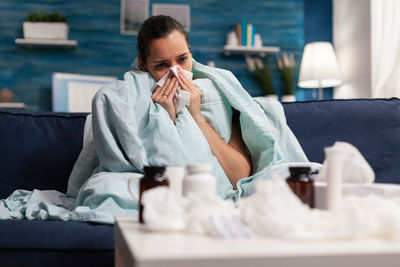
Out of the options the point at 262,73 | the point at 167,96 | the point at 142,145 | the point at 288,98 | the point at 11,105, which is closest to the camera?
the point at 142,145

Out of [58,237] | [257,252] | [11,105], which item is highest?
[11,105]

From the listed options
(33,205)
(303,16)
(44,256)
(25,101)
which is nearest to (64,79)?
(25,101)

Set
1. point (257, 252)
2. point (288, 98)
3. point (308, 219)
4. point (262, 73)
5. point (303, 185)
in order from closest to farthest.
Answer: point (257, 252) < point (308, 219) < point (303, 185) < point (288, 98) < point (262, 73)

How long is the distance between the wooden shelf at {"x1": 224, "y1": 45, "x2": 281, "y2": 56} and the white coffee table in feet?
12.6

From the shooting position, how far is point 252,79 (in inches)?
184

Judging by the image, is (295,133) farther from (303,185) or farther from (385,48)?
(385,48)

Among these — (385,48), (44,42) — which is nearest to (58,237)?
(385,48)

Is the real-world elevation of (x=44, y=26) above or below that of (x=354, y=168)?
above

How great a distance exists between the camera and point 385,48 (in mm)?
3324

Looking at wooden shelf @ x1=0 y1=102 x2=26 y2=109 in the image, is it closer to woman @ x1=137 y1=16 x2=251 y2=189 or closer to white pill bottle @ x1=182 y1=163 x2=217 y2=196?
woman @ x1=137 y1=16 x2=251 y2=189

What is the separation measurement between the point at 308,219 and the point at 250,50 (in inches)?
153

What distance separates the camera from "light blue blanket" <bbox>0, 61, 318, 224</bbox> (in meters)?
1.48

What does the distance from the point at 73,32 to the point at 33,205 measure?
3163 millimetres

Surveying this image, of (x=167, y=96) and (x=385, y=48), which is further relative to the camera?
(x=385, y=48)
